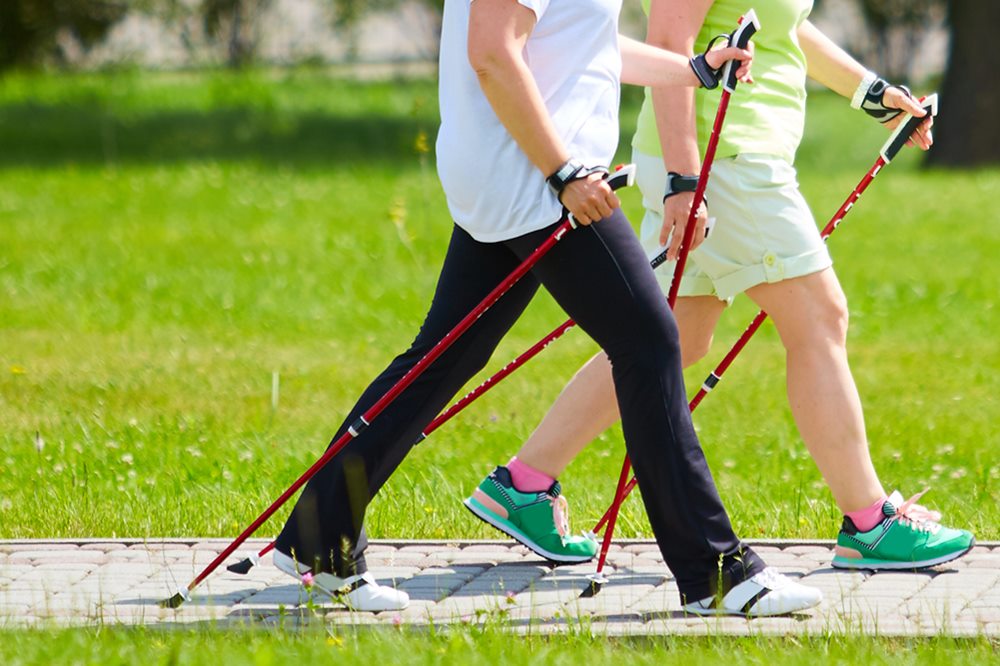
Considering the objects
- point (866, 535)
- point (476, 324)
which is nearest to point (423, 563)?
point (476, 324)

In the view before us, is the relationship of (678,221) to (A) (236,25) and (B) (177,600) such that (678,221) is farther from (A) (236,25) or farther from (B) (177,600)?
(A) (236,25)

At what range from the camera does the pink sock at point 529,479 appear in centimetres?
496

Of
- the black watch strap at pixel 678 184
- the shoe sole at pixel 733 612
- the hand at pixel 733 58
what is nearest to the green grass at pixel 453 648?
the shoe sole at pixel 733 612

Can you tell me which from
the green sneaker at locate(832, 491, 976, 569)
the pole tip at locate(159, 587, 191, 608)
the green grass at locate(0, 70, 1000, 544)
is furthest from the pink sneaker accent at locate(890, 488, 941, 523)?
the pole tip at locate(159, 587, 191, 608)

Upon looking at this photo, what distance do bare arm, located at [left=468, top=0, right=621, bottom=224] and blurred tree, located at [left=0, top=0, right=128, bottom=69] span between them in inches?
1029

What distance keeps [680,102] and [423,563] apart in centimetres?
156

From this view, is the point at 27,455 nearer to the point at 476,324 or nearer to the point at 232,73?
the point at 476,324

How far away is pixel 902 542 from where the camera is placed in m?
4.64

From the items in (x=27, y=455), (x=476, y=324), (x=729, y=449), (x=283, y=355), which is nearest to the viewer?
(x=476, y=324)

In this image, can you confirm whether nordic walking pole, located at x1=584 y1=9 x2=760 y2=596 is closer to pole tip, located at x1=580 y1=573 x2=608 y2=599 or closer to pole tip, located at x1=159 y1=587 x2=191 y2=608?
pole tip, located at x1=580 y1=573 x2=608 y2=599

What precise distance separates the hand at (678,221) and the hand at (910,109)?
911 mm

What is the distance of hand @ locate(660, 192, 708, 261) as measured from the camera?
4.43 m

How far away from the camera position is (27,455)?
635cm

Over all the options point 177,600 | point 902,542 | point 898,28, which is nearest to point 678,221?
point 902,542
